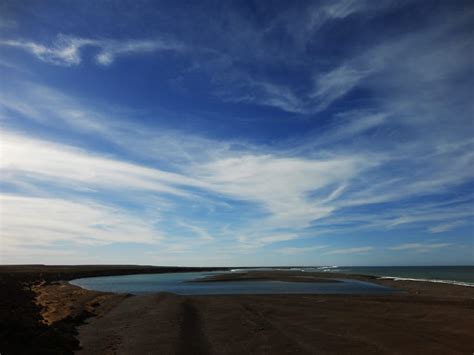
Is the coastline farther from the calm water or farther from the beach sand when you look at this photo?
the calm water

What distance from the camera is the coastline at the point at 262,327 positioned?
1702 centimetres

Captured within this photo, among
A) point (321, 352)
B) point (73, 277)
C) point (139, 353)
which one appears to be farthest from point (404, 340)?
point (73, 277)

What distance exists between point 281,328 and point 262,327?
1123 mm

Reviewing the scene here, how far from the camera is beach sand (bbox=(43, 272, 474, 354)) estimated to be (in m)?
16.9

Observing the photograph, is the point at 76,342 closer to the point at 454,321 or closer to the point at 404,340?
the point at 404,340

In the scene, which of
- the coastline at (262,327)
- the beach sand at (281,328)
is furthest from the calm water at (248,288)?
the beach sand at (281,328)

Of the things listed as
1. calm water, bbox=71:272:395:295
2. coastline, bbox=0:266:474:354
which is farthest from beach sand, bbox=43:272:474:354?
calm water, bbox=71:272:395:295

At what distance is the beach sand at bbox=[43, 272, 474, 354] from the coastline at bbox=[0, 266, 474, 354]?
4cm

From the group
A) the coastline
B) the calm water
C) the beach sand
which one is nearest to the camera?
the beach sand

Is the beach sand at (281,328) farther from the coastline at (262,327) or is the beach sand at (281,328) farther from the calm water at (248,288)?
the calm water at (248,288)

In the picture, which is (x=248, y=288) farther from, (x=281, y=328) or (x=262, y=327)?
(x=281, y=328)

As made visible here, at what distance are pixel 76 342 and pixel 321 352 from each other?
36.9 feet

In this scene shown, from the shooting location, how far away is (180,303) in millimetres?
32375

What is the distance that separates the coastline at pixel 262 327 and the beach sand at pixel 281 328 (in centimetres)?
4
